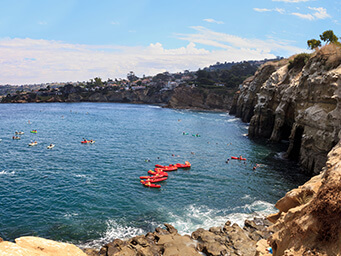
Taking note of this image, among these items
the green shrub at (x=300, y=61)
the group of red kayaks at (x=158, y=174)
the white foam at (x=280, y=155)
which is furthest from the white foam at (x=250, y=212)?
the green shrub at (x=300, y=61)

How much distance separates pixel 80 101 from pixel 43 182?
516 feet

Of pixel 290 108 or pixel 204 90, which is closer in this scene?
pixel 290 108

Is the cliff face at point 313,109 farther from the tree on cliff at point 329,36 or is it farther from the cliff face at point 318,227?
the cliff face at point 318,227

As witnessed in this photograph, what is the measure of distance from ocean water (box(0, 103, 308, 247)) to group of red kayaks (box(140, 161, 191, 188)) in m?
0.77

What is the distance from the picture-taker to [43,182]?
96.6ft

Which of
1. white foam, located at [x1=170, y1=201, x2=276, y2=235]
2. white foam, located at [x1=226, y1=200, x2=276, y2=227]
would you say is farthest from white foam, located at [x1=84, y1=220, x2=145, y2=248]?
white foam, located at [x1=226, y1=200, x2=276, y2=227]

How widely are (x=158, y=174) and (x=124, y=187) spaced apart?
5.59 meters

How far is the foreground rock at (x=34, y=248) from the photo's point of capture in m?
6.35

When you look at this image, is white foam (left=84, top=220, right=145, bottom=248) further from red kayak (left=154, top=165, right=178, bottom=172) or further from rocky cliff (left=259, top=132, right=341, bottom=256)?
red kayak (left=154, top=165, right=178, bottom=172)

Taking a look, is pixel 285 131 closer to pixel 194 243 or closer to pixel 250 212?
pixel 250 212

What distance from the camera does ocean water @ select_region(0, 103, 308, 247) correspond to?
70.3 ft

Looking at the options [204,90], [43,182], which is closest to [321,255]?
[43,182]

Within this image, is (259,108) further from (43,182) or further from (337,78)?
(43,182)

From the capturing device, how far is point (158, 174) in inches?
1298
